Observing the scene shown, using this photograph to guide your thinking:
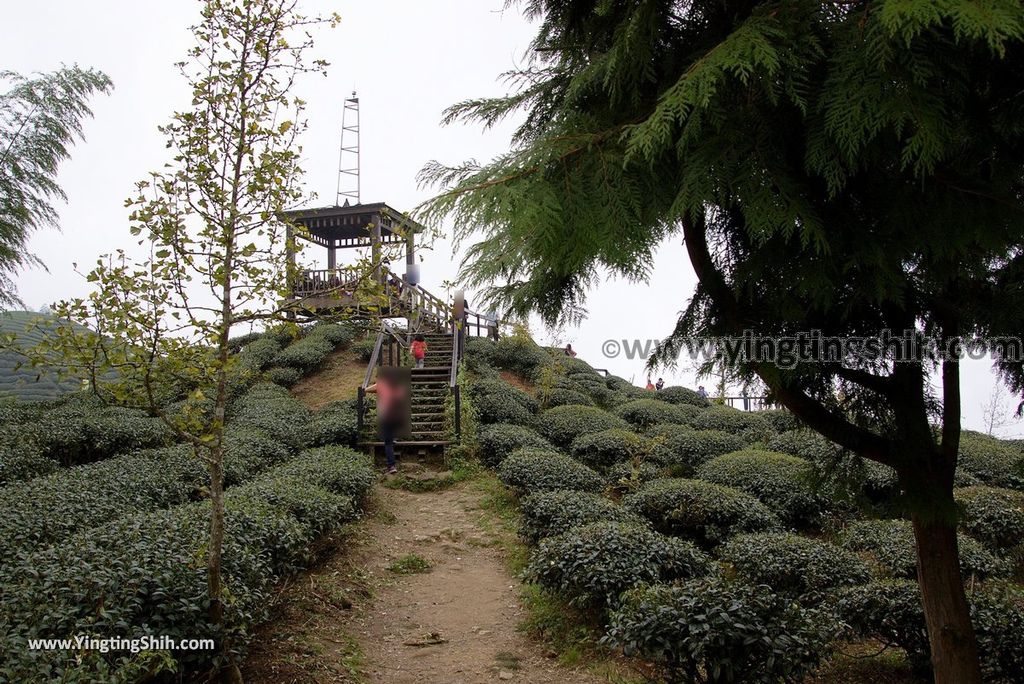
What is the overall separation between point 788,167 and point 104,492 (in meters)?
6.41

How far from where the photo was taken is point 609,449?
9859 mm

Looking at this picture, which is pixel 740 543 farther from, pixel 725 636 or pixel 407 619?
pixel 407 619

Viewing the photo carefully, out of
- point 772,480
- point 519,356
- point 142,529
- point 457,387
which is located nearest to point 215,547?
point 142,529

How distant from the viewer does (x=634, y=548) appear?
4793mm

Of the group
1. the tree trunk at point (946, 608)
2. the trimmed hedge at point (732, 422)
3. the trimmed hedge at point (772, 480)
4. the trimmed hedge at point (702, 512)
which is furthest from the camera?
the trimmed hedge at point (732, 422)

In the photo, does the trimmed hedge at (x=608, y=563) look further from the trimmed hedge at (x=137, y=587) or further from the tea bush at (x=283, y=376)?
the tea bush at (x=283, y=376)

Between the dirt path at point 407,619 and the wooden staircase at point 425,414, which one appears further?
the wooden staircase at point 425,414

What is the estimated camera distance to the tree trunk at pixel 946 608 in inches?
110

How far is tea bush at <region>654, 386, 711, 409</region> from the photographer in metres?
16.7

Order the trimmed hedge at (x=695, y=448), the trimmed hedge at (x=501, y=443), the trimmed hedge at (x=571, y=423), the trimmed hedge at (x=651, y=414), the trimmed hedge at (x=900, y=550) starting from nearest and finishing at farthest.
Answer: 1. the trimmed hedge at (x=900, y=550)
2. the trimmed hedge at (x=501, y=443)
3. the trimmed hedge at (x=695, y=448)
4. the trimmed hedge at (x=571, y=423)
5. the trimmed hedge at (x=651, y=414)

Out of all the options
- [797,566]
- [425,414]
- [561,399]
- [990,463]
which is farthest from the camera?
[561,399]

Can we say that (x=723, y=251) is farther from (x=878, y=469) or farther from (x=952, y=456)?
(x=878, y=469)

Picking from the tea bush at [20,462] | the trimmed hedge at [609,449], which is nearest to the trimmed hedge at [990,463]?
the trimmed hedge at [609,449]

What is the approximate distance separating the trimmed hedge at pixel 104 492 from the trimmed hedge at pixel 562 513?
3.14m
